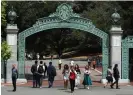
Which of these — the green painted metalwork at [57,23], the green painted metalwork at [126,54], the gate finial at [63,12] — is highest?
the gate finial at [63,12]

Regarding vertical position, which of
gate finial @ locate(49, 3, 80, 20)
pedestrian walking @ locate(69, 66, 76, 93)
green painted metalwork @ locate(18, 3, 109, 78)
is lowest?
pedestrian walking @ locate(69, 66, 76, 93)

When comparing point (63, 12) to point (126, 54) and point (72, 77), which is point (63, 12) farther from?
point (72, 77)

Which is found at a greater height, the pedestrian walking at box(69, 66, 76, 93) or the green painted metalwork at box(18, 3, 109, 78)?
the green painted metalwork at box(18, 3, 109, 78)

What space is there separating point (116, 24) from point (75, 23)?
2816 millimetres

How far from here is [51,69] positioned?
24359 millimetres

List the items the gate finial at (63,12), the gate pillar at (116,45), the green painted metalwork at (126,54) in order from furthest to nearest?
the green painted metalwork at (126,54) → the gate pillar at (116,45) → the gate finial at (63,12)

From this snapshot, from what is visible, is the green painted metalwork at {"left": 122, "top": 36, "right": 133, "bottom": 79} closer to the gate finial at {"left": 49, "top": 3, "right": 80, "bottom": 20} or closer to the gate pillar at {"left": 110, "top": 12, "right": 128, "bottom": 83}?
the gate pillar at {"left": 110, "top": 12, "right": 128, "bottom": 83}

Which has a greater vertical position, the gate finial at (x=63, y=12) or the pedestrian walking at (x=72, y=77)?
the gate finial at (x=63, y=12)

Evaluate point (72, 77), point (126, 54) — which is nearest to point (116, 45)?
point (126, 54)

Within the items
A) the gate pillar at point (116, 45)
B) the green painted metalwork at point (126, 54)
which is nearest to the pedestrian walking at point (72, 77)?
the gate pillar at point (116, 45)

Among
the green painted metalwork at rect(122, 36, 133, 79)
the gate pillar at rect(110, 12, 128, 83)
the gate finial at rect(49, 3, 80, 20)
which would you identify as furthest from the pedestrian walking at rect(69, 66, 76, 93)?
the green painted metalwork at rect(122, 36, 133, 79)

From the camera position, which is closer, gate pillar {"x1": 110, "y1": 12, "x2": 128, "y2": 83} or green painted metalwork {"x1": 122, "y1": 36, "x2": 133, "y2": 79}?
gate pillar {"x1": 110, "y1": 12, "x2": 128, "y2": 83}

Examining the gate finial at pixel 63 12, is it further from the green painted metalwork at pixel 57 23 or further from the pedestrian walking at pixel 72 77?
the pedestrian walking at pixel 72 77

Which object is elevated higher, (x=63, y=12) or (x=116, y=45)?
(x=63, y=12)
